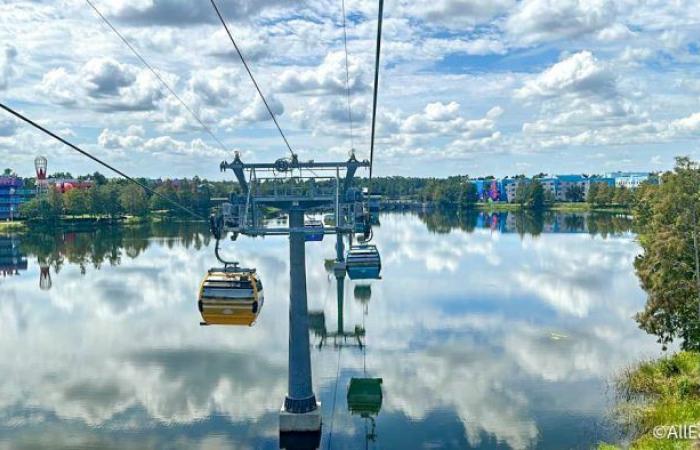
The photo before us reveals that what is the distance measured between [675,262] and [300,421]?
17.6m

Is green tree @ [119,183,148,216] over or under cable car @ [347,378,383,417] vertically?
over

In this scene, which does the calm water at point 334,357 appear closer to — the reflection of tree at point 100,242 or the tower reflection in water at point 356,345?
the tower reflection in water at point 356,345

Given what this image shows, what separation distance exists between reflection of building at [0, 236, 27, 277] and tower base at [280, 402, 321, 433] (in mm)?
63526

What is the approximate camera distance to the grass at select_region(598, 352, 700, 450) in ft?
78.9

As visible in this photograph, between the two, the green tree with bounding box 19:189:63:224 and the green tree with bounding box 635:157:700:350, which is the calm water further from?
the green tree with bounding box 19:189:63:224

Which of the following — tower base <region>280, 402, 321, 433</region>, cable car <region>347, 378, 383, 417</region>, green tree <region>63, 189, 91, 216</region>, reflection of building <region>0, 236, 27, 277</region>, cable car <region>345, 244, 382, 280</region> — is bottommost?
reflection of building <region>0, 236, 27, 277</region>

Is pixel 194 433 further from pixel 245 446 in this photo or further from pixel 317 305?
pixel 317 305

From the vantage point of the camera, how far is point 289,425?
90.7 feet

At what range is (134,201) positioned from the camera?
153000 millimetres

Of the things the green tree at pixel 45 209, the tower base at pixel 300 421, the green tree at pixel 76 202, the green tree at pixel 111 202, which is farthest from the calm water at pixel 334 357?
the green tree at pixel 111 202

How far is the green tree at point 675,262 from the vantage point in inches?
1173

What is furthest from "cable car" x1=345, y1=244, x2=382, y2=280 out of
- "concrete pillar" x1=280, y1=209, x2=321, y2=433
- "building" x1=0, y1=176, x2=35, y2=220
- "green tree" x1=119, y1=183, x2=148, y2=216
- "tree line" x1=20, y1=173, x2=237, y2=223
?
"building" x1=0, y1=176, x2=35, y2=220

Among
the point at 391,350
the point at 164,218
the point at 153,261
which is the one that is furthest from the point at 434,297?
the point at 164,218

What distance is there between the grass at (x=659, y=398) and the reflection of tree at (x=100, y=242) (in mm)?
65942
